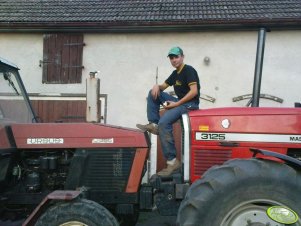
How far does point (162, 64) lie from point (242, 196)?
23.5 ft

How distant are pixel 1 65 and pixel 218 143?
2.65 metres

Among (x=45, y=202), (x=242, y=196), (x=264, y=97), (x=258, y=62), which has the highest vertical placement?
(x=258, y=62)

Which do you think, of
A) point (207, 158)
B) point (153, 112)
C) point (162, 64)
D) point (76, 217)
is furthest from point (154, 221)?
point (162, 64)

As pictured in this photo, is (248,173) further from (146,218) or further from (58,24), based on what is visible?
(58,24)

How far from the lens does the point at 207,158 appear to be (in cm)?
446

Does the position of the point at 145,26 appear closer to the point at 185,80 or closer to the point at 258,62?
the point at 258,62

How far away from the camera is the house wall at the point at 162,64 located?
33.8ft

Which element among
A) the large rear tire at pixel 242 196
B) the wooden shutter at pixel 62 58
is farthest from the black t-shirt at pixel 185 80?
the wooden shutter at pixel 62 58

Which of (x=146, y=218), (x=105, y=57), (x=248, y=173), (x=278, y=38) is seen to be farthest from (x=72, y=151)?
(x=278, y=38)

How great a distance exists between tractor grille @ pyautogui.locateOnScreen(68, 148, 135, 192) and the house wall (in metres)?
6.02

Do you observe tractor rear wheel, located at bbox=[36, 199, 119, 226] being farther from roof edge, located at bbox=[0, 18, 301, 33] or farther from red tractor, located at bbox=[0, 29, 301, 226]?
roof edge, located at bbox=[0, 18, 301, 33]

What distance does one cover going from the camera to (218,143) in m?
4.43

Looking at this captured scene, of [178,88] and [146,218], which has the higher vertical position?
[178,88]

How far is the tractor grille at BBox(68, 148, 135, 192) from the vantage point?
4590mm
